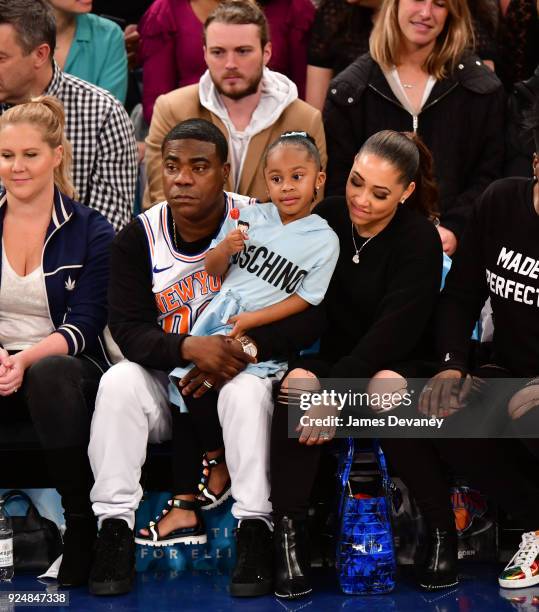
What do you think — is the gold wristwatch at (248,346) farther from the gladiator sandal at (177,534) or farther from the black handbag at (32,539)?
the black handbag at (32,539)

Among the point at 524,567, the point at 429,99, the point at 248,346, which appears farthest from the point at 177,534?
the point at 429,99

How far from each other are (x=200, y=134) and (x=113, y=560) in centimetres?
128

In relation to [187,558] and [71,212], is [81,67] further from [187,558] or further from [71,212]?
[187,558]

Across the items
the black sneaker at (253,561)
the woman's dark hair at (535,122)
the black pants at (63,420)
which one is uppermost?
the woman's dark hair at (535,122)

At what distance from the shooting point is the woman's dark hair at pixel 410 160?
353cm

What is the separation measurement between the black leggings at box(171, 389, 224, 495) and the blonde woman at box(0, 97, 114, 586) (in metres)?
0.26

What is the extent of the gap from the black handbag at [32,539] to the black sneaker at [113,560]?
254 millimetres

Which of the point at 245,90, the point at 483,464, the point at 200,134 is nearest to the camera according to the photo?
the point at 483,464

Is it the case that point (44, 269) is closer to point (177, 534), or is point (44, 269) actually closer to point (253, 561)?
point (177, 534)

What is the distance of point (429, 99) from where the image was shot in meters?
4.31

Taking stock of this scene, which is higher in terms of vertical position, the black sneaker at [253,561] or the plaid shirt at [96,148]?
the plaid shirt at [96,148]

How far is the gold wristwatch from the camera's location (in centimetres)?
345

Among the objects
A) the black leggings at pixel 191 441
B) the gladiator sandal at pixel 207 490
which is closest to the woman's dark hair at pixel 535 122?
the black leggings at pixel 191 441

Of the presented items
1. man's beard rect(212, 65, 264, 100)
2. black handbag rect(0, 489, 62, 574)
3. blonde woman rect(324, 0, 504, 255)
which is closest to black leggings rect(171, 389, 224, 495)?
black handbag rect(0, 489, 62, 574)
